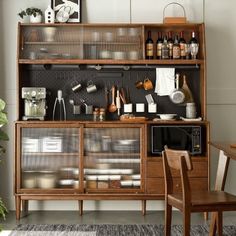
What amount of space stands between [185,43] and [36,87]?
5.37 feet

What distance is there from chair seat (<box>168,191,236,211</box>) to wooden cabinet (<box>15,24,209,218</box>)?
1457 mm

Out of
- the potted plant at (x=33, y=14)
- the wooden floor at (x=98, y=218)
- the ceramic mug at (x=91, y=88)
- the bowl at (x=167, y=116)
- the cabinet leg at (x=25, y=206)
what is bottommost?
the wooden floor at (x=98, y=218)

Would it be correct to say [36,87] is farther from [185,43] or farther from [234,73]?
[234,73]

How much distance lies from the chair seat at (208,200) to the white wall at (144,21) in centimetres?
193

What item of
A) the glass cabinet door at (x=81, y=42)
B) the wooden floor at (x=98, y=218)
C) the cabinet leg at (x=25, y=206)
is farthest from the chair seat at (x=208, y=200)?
the cabinet leg at (x=25, y=206)

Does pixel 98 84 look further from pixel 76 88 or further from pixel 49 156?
pixel 49 156

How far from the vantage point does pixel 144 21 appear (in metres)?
5.74

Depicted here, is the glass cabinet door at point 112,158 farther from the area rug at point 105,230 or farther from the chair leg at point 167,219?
the chair leg at point 167,219

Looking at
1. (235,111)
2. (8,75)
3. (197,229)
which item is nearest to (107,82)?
(8,75)

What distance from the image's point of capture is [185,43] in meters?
5.54

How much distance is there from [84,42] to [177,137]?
4.46 ft

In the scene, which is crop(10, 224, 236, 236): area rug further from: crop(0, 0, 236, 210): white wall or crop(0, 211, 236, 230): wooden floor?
crop(0, 0, 236, 210): white wall

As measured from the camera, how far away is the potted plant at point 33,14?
5.53 m

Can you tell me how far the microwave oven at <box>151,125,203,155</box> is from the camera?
536 cm
